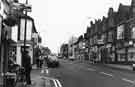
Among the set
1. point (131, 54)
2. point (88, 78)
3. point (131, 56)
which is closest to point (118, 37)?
point (131, 54)

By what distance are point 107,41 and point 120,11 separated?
10.1m

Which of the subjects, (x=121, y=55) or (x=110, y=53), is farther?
(x=110, y=53)

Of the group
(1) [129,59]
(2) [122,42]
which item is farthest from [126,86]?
(2) [122,42]

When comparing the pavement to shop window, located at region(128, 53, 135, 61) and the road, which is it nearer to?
the road

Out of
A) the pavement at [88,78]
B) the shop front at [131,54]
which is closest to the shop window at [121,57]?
the shop front at [131,54]

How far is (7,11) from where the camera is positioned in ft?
70.4

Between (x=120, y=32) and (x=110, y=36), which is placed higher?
(x=120, y=32)

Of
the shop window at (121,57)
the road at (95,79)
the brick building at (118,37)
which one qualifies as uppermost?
the brick building at (118,37)

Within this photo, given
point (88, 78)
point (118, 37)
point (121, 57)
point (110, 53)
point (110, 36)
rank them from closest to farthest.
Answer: point (88, 78) < point (121, 57) < point (118, 37) < point (110, 53) < point (110, 36)

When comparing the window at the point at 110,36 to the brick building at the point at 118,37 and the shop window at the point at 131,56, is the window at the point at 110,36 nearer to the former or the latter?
the brick building at the point at 118,37

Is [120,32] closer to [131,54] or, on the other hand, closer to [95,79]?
[131,54]

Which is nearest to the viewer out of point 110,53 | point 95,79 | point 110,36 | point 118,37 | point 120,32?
point 95,79

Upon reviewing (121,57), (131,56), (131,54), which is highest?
(131,54)

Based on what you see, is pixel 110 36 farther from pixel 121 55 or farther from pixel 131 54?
pixel 131 54
